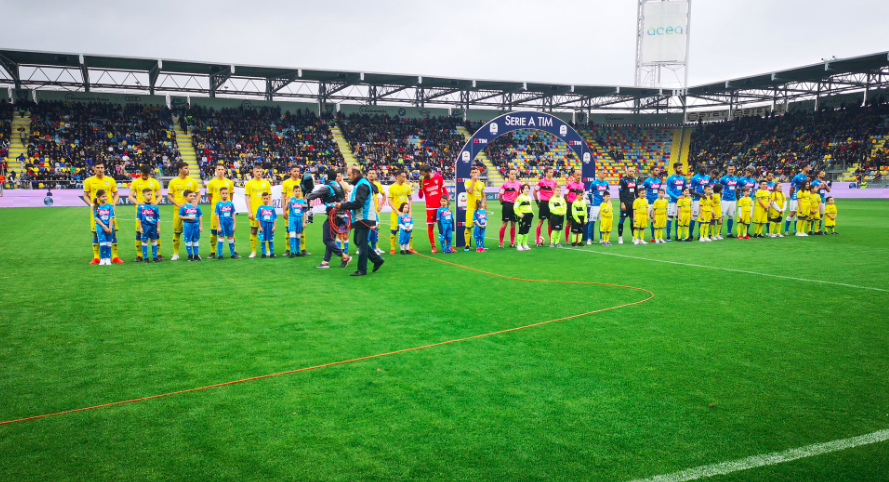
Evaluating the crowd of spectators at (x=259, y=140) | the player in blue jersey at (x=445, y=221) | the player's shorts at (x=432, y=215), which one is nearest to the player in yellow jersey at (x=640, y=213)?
the player in blue jersey at (x=445, y=221)

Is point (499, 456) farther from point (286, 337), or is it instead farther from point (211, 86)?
point (211, 86)

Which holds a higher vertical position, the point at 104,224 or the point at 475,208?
the point at 475,208

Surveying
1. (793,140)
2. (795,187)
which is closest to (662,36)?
(793,140)

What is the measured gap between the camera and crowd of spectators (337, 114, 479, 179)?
139 ft

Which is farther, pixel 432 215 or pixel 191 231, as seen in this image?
pixel 432 215

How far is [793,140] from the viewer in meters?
42.9

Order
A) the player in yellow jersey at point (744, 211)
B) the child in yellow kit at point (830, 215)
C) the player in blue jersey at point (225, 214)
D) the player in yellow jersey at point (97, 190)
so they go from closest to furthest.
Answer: the player in yellow jersey at point (97, 190) → the player in blue jersey at point (225, 214) → the player in yellow jersey at point (744, 211) → the child in yellow kit at point (830, 215)

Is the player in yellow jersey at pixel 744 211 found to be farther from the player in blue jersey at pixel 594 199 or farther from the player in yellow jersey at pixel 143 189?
the player in yellow jersey at pixel 143 189

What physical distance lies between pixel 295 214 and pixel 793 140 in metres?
45.7

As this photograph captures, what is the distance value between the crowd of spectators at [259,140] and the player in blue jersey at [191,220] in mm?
26136

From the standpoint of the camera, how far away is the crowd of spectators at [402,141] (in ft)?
139

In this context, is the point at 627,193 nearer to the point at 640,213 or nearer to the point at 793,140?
the point at 640,213

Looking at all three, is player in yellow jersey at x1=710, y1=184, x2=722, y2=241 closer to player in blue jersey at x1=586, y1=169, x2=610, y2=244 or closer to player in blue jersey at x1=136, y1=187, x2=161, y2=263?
player in blue jersey at x1=586, y1=169, x2=610, y2=244

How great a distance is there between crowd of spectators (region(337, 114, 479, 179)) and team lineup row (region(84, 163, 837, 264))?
88.3 feet
